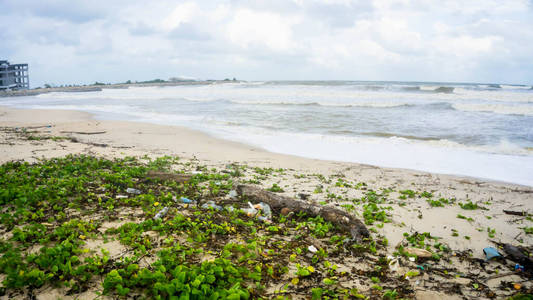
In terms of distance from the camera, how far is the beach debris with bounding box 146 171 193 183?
19.0 feet

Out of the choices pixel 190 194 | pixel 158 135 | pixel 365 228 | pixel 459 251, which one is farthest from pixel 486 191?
pixel 158 135

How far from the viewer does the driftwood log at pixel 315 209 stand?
3949 millimetres

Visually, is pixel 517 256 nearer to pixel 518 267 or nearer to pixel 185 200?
pixel 518 267

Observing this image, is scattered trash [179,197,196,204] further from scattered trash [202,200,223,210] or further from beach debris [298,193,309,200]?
beach debris [298,193,309,200]

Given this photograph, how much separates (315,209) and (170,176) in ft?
10.4

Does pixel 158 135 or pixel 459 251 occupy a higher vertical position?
pixel 158 135

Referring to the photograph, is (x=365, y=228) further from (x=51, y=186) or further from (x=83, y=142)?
(x=83, y=142)

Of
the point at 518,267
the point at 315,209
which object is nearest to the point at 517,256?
the point at 518,267

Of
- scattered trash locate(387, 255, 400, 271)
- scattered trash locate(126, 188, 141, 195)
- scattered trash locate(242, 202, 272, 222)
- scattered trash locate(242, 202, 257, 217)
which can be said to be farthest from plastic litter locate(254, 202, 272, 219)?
scattered trash locate(126, 188, 141, 195)

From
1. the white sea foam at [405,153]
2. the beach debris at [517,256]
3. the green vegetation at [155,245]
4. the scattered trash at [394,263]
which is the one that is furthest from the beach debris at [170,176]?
the beach debris at [517,256]

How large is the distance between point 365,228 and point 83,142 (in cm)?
948

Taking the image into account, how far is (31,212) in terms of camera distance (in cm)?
382

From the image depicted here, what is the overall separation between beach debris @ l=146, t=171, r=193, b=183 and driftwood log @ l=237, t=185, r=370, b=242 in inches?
50.0

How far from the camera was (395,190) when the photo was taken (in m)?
6.07
